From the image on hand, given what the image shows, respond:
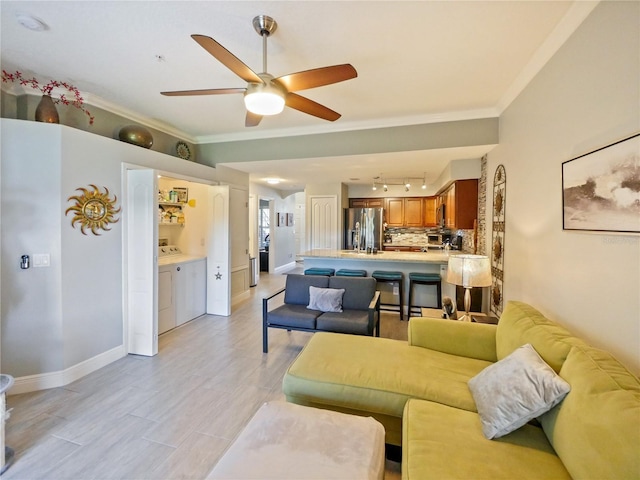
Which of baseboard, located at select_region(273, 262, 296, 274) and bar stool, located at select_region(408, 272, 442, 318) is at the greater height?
bar stool, located at select_region(408, 272, 442, 318)

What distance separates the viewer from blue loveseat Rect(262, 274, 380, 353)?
305 centimetres

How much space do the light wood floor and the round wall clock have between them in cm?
272

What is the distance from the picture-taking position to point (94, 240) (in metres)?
2.91

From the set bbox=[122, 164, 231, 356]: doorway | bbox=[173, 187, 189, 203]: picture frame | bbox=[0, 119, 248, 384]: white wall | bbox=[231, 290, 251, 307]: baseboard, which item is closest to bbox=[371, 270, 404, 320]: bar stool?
bbox=[231, 290, 251, 307]: baseboard

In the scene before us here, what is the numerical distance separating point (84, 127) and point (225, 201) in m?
1.88

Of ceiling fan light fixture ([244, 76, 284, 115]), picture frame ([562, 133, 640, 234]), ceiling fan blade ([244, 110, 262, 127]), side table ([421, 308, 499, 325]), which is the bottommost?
side table ([421, 308, 499, 325])

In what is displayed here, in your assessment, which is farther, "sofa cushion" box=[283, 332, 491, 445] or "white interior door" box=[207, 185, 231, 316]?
"white interior door" box=[207, 185, 231, 316]

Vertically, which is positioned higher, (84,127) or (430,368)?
(84,127)

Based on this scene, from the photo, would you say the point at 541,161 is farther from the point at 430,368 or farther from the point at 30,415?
the point at 30,415

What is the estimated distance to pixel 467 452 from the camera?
1260 mm

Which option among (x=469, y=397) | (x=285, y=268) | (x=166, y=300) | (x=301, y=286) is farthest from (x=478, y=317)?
(x=285, y=268)

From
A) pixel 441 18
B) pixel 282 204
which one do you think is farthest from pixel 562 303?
pixel 282 204

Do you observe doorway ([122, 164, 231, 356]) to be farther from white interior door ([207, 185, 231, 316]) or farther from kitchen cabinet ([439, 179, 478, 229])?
kitchen cabinet ([439, 179, 478, 229])

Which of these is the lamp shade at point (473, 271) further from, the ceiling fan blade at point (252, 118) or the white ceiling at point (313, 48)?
the ceiling fan blade at point (252, 118)
